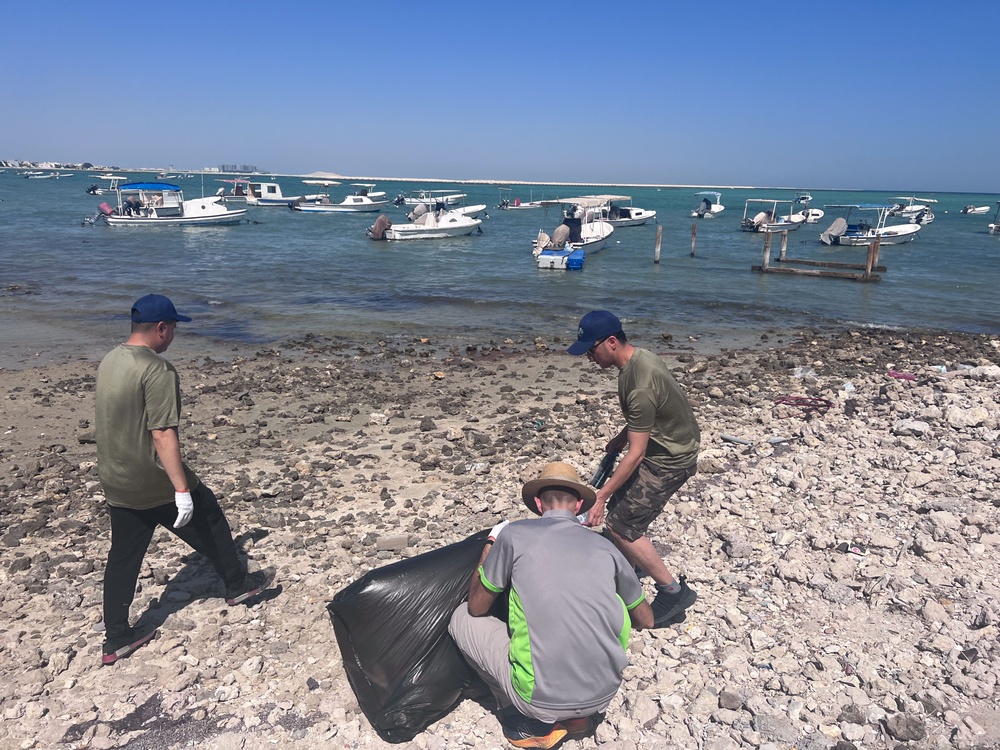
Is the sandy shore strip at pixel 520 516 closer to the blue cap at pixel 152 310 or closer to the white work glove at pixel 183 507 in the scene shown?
the white work glove at pixel 183 507

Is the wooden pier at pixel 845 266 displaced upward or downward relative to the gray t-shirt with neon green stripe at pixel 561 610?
downward

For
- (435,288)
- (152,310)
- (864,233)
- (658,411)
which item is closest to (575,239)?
(435,288)

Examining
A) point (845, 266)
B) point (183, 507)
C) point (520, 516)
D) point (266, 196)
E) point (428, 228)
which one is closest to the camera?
point (183, 507)

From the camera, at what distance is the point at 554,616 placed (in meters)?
2.81

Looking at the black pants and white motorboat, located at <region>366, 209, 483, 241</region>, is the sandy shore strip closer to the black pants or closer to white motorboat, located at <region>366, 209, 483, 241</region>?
the black pants

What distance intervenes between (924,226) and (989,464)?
69936 mm

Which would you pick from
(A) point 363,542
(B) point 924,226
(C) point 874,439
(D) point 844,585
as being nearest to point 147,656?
(A) point 363,542

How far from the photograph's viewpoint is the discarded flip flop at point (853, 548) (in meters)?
4.61

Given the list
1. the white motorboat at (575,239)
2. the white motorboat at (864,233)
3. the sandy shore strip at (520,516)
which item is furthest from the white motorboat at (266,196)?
the sandy shore strip at (520,516)

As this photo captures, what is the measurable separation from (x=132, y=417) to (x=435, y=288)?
1975 cm

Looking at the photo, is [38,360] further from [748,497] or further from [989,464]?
[989,464]

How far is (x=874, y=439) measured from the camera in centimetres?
664

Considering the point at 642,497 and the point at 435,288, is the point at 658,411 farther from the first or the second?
the point at 435,288

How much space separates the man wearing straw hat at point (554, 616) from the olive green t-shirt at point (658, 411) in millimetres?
742
